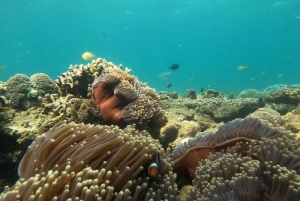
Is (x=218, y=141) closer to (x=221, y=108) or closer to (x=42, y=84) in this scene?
(x=42, y=84)

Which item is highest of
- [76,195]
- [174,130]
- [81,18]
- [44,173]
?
[81,18]

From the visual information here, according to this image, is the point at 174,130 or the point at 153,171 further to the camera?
the point at 174,130

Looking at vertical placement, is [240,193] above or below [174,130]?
below

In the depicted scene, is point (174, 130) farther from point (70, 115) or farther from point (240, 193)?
point (240, 193)

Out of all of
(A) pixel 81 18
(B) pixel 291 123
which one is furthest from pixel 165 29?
(B) pixel 291 123

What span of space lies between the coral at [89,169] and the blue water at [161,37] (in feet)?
204

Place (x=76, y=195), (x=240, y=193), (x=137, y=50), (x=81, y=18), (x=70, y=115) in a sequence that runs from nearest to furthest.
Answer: (x=76, y=195) < (x=240, y=193) < (x=70, y=115) < (x=81, y=18) < (x=137, y=50)

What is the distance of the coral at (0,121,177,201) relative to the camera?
1.93 metres

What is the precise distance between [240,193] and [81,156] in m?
1.66

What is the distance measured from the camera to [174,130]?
589 centimetres

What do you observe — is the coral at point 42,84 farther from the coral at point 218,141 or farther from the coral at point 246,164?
the coral at point 246,164

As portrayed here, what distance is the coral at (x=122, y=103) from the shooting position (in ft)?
14.1

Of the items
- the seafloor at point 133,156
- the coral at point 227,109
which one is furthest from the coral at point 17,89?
the coral at point 227,109

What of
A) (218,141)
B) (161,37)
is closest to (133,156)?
(218,141)
